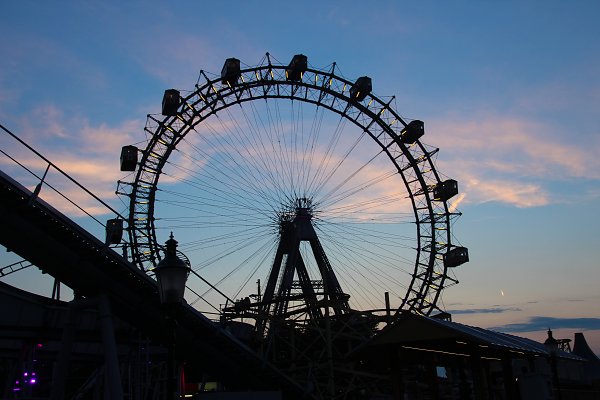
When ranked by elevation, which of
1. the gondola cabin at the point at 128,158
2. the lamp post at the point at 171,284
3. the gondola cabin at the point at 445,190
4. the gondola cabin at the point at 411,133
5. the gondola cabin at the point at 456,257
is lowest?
the lamp post at the point at 171,284

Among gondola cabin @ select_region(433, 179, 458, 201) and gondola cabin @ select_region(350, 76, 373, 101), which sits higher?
gondola cabin @ select_region(350, 76, 373, 101)

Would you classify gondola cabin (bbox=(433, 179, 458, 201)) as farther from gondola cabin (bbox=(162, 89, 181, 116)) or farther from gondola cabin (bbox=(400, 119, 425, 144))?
gondola cabin (bbox=(162, 89, 181, 116))

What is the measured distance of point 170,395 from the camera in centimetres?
839

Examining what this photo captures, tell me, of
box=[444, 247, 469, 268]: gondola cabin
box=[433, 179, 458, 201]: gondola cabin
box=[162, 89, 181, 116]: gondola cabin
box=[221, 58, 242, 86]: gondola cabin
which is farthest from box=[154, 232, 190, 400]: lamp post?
box=[433, 179, 458, 201]: gondola cabin

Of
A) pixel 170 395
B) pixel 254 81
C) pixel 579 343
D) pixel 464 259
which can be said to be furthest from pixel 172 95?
pixel 579 343

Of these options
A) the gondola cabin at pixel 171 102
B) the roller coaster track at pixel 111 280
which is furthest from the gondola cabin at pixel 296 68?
the roller coaster track at pixel 111 280

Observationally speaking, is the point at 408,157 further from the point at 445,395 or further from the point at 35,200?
the point at 35,200

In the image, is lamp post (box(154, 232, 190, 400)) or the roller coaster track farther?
the roller coaster track

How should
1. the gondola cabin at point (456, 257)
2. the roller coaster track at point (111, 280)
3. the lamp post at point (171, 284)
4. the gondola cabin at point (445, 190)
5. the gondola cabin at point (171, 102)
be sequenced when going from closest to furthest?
the lamp post at point (171, 284), the roller coaster track at point (111, 280), the gondola cabin at point (171, 102), the gondola cabin at point (456, 257), the gondola cabin at point (445, 190)

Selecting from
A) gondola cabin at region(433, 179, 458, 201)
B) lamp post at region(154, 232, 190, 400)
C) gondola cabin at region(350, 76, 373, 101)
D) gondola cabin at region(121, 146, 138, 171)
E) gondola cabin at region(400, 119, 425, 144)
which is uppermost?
gondola cabin at region(350, 76, 373, 101)

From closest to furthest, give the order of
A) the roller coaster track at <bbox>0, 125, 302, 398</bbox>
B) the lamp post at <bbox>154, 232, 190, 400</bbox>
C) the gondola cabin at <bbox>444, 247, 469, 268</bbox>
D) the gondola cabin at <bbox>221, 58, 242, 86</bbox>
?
the lamp post at <bbox>154, 232, 190, 400</bbox>
the roller coaster track at <bbox>0, 125, 302, 398</bbox>
the gondola cabin at <bbox>221, 58, 242, 86</bbox>
the gondola cabin at <bbox>444, 247, 469, 268</bbox>

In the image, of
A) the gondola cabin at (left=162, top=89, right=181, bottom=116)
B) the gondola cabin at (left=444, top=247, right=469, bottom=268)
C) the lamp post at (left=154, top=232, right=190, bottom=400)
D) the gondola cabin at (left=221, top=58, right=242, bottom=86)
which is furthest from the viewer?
the gondola cabin at (left=444, top=247, right=469, bottom=268)

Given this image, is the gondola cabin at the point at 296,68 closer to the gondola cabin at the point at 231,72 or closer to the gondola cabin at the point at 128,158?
the gondola cabin at the point at 231,72

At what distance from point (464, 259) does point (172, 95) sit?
77.5 ft
